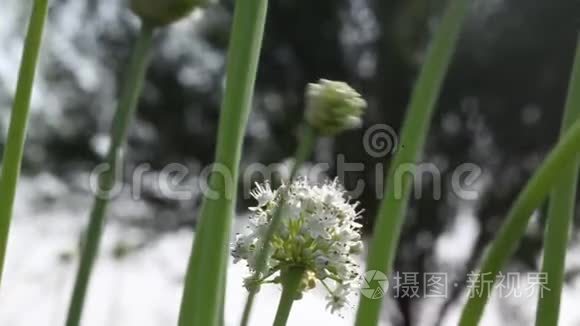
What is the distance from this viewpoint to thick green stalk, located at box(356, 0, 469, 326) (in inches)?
10.1

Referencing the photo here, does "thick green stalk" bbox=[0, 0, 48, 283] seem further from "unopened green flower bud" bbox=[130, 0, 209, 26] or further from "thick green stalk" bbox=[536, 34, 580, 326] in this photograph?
"thick green stalk" bbox=[536, 34, 580, 326]

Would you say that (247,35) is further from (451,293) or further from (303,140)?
(451,293)

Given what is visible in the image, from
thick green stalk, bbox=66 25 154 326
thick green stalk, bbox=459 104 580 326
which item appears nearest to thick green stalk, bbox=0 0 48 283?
thick green stalk, bbox=66 25 154 326

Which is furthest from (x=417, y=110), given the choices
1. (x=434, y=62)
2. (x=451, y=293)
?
(x=451, y=293)

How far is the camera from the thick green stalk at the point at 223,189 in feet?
0.77

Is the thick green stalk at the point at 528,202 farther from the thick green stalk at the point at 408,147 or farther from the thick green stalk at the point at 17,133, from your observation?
Answer: the thick green stalk at the point at 17,133

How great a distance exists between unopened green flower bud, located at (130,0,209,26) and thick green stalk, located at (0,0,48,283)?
0.06 m

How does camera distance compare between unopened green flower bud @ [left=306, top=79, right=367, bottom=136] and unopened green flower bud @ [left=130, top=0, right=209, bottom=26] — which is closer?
unopened green flower bud @ [left=306, top=79, right=367, bottom=136]

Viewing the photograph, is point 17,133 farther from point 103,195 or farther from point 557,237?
point 557,237

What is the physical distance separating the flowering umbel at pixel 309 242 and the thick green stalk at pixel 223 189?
6 centimetres

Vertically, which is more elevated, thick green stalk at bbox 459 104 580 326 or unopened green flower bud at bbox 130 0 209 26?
unopened green flower bud at bbox 130 0 209 26

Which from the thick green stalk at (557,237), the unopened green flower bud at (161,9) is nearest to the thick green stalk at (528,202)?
the thick green stalk at (557,237)

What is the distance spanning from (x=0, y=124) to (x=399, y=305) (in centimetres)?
122

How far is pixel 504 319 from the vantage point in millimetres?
2785
